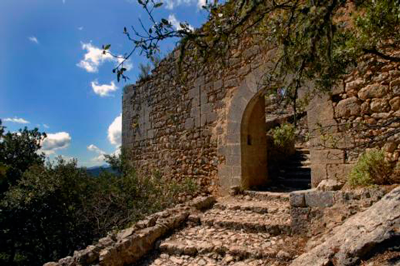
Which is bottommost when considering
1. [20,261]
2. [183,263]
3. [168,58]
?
[20,261]

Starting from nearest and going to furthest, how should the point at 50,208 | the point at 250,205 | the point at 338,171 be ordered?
the point at 338,171 < the point at 250,205 < the point at 50,208

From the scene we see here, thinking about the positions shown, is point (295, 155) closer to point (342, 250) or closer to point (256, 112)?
point (256, 112)

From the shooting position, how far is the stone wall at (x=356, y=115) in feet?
11.8

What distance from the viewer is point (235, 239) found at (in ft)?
12.2

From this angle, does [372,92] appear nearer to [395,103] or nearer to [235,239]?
[395,103]

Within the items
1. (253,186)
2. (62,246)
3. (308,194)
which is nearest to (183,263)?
(308,194)

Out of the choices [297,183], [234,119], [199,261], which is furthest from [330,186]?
[297,183]

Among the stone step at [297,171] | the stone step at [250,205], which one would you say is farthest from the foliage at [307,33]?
the stone step at [297,171]

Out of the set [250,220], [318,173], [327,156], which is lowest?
[250,220]

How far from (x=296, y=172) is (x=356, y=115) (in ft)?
10.9

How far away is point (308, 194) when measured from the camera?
345 centimetres

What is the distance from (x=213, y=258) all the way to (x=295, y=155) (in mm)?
5680

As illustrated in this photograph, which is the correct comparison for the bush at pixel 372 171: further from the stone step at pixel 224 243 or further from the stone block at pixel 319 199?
the stone step at pixel 224 243

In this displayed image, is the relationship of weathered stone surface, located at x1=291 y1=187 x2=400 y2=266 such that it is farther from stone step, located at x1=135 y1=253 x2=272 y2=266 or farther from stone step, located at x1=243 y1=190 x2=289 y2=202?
stone step, located at x1=243 y1=190 x2=289 y2=202
